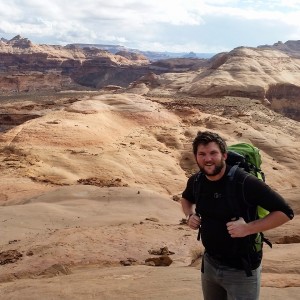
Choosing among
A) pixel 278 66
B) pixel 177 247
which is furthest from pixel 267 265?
pixel 278 66

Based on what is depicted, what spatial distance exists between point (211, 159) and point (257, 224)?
536 mm

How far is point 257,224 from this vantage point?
278cm

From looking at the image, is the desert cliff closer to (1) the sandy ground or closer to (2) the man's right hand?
(1) the sandy ground

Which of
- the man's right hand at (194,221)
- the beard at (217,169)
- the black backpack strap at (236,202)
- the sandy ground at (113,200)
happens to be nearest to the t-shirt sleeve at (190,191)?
the man's right hand at (194,221)

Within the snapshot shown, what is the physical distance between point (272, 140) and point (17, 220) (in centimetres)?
1799

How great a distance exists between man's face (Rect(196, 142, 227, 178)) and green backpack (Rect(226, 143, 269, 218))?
0.39 feet

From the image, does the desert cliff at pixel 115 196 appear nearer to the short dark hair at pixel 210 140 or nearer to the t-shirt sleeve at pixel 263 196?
the t-shirt sleeve at pixel 263 196

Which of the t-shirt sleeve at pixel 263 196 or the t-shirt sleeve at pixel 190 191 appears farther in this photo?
the t-shirt sleeve at pixel 190 191

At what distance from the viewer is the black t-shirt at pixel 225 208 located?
275 cm

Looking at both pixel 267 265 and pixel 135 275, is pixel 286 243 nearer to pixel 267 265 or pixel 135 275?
pixel 267 265

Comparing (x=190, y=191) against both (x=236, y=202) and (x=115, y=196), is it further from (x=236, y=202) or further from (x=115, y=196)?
(x=115, y=196)

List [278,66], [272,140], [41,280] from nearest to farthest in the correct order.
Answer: [41,280]
[272,140]
[278,66]

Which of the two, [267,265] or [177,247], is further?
[177,247]

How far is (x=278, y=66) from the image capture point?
5428cm
